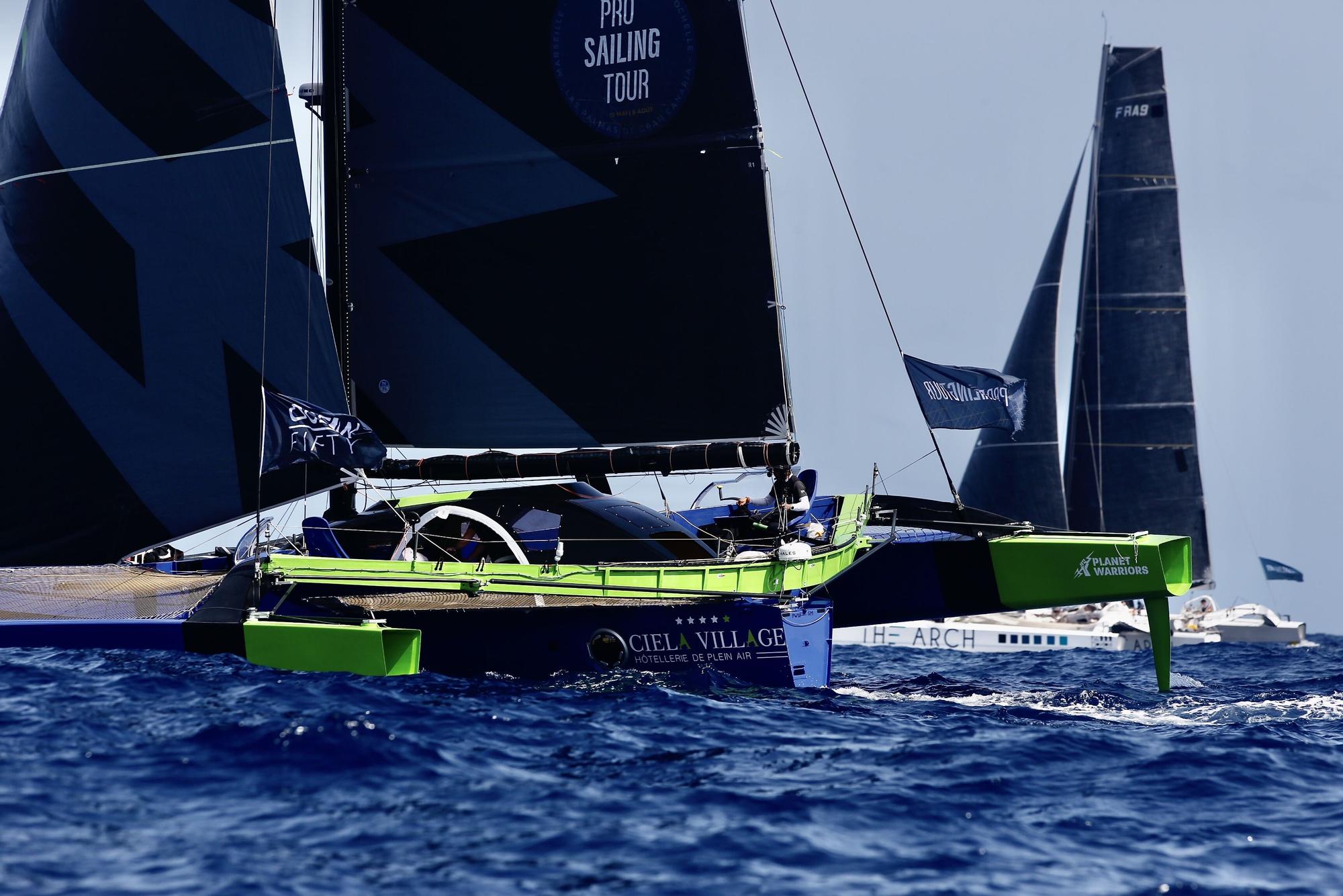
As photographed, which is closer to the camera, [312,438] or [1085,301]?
[312,438]

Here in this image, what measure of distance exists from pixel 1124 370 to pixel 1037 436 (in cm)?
266

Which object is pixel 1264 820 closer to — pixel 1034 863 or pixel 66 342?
pixel 1034 863

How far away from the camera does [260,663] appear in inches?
421

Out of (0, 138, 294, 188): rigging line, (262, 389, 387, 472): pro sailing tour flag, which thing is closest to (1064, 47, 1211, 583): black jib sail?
(0, 138, 294, 188): rigging line

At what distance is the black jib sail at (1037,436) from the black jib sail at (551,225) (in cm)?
2163

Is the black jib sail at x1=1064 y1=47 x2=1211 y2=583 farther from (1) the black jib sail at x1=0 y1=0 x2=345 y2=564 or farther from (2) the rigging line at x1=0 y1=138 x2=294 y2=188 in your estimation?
(2) the rigging line at x1=0 y1=138 x2=294 y2=188

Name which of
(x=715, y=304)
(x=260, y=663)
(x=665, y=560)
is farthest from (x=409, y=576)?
(x=715, y=304)

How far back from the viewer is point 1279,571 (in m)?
41.8

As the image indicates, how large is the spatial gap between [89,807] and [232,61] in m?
9.67

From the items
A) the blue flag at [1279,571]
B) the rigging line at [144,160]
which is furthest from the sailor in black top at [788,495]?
the blue flag at [1279,571]

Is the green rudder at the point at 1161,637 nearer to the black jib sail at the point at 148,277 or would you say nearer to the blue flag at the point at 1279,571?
the black jib sail at the point at 148,277

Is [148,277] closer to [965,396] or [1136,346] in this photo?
[965,396]

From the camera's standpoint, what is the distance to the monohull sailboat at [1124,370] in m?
34.0

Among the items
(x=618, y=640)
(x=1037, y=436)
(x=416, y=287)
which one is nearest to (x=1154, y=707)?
(x=618, y=640)
